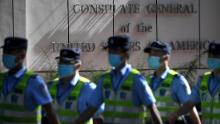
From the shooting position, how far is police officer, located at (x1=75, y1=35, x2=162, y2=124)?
8797 millimetres

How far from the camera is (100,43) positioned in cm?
1781

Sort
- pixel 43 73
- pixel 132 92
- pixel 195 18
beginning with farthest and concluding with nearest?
pixel 195 18 → pixel 43 73 → pixel 132 92

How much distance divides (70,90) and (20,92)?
0.91 meters

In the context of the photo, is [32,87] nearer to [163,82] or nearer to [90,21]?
[163,82]

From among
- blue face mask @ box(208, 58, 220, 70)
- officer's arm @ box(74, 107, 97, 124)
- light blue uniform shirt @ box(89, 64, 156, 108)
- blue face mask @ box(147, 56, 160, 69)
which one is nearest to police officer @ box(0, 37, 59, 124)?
officer's arm @ box(74, 107, 97, 124)

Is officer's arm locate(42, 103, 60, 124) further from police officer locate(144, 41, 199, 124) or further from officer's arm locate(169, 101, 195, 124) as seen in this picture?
police officer locate(144, 41, 199, 124)

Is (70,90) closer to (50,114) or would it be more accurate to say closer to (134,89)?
(134,89)

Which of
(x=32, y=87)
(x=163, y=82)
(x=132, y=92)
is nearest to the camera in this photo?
(x=32, y=87)

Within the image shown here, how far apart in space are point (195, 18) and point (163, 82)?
846 cm

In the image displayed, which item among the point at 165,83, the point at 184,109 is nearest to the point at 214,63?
the point at 184,109

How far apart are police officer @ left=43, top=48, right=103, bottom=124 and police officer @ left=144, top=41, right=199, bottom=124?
135cm

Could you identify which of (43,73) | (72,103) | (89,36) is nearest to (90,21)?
(89,36)

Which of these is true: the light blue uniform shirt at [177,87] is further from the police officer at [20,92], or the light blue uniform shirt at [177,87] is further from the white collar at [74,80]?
the police officer at [20,92]

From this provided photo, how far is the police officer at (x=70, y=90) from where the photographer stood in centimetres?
895
